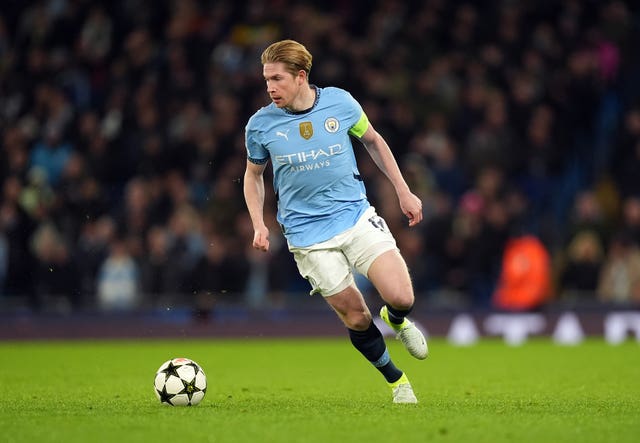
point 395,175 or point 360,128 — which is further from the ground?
point 360,128

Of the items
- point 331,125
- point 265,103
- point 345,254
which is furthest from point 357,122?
point 265,103

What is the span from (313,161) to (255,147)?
428 millimetres

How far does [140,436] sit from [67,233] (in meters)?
11.9

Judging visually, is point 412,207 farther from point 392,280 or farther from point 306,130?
point 306,130

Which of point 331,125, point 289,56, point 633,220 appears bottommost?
point 633,220

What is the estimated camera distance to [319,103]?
850 centimetres

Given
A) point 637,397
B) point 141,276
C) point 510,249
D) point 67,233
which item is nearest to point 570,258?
point 510,249

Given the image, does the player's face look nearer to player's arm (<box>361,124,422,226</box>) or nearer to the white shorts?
player's arm (<box>361,124,422,226</box>)

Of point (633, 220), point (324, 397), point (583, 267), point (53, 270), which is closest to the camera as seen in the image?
point (324, 397)

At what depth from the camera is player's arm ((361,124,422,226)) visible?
27.2 feet

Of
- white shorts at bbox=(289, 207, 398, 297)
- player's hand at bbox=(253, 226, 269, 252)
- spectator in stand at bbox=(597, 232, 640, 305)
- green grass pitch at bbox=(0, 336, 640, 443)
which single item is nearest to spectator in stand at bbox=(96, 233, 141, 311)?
green grass pitch at bbox=(0, 336, 640, 443)

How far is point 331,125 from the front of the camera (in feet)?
27.6

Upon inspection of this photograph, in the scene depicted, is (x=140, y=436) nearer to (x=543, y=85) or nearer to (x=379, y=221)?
(x=379, y=221)

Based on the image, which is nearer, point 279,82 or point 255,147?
point 279,82
